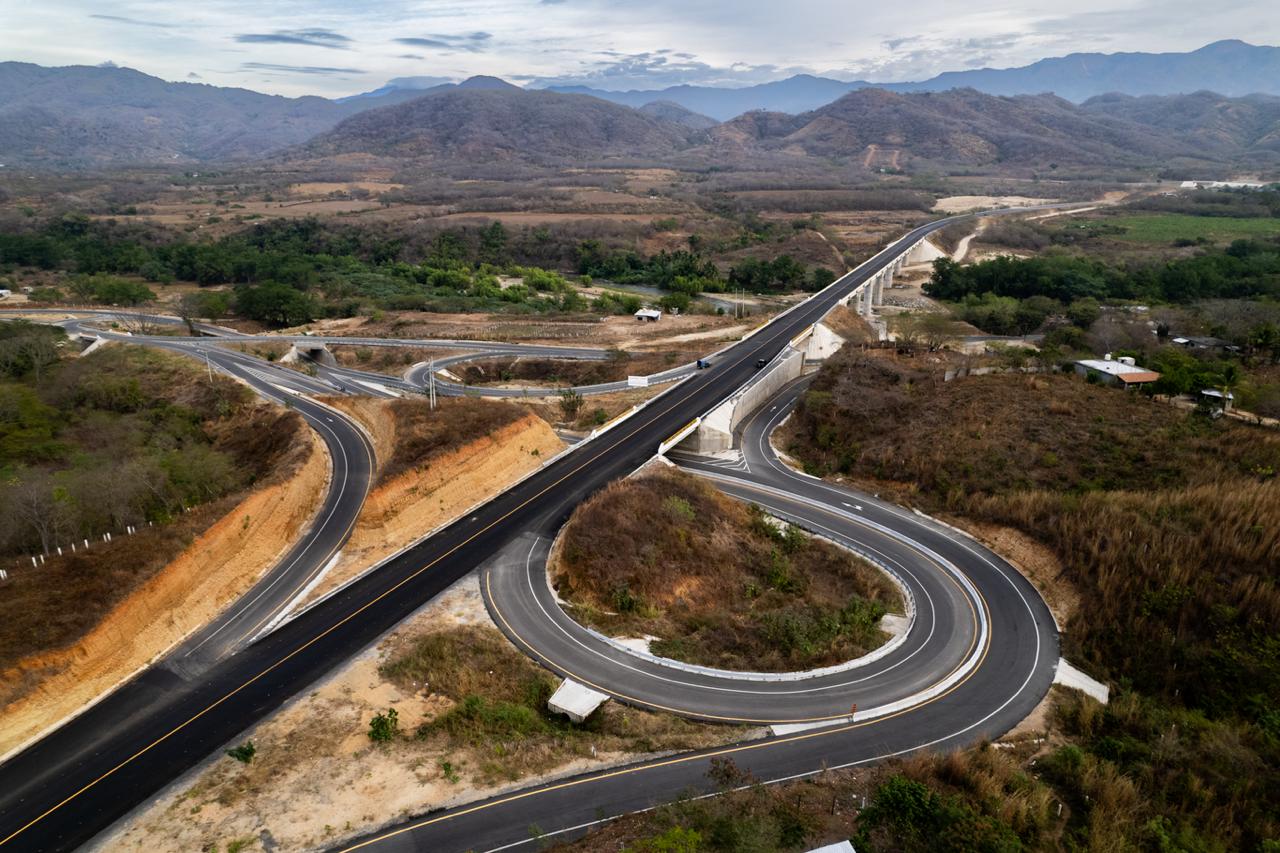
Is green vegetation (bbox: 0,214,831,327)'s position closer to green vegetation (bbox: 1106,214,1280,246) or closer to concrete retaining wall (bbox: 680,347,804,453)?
concrete retaining wall (bbox: 680,347,804,453)

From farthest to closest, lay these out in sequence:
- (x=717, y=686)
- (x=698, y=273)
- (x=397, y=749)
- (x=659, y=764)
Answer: (x=698, y=273)
(x=717, y=686)
(x=397, y=749)
(x=659, y=764)

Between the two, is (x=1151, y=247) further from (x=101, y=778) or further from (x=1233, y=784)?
(x=101, y=778)

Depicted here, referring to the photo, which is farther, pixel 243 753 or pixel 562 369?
pixel 562 369

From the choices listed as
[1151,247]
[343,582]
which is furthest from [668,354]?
[1151,247]

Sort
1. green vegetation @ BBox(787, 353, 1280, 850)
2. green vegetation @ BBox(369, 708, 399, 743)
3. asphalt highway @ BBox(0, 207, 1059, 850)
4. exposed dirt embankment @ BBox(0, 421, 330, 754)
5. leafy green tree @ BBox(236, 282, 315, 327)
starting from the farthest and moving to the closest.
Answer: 1. leafy green tree @ BBox(236, 282, 315, 327)
2. exposed dirt embankment @ BBox(0, 421, 330, 754)
3. green vegetation @ BBox(369, 708, 399, 743)
4. green vegetation @ BBox(787, 353, 1280, 850)
5. asphalt highway @ BBox(0, 207, 1059, 850)

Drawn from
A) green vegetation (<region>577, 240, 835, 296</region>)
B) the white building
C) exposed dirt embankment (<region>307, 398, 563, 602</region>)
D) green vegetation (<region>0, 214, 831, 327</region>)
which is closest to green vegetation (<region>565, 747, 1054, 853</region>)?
exposed dirt embankment (<region>307, 398, 563, 602</region>)

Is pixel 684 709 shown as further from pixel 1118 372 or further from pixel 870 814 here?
pixel 1118 372

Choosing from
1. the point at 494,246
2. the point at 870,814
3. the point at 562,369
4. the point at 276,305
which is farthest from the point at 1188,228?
the point at 870,814
